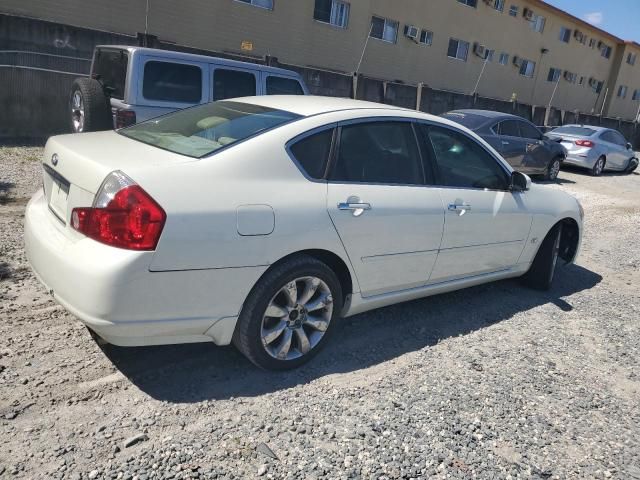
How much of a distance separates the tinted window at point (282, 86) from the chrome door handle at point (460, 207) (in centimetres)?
500

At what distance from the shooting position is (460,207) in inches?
155

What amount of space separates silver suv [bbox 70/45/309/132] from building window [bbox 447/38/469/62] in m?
19.2

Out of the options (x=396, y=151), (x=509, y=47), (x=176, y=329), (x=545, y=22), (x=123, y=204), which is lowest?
(x=176, y=329)

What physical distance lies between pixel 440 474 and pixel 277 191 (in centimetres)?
168

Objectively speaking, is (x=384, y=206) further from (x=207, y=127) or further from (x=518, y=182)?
(x=518, y=182)

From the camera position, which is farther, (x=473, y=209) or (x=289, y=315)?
(x=473, y=209)

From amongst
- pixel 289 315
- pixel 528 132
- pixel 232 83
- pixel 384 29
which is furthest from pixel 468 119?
pixel 384 29

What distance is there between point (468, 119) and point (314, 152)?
8.68m

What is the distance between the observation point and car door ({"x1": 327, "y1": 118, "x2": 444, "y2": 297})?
3299 mm

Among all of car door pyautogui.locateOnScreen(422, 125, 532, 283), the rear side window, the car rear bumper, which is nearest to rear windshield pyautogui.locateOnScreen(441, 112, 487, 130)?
the rear side window

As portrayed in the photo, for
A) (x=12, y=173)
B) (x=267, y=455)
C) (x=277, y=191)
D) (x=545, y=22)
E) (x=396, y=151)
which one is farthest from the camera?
(x=545, y=22)

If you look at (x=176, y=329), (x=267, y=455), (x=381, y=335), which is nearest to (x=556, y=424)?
(x=381, y=335)

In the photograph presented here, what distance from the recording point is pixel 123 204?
8.44 ft

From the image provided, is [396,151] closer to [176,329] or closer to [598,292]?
[176,329]
